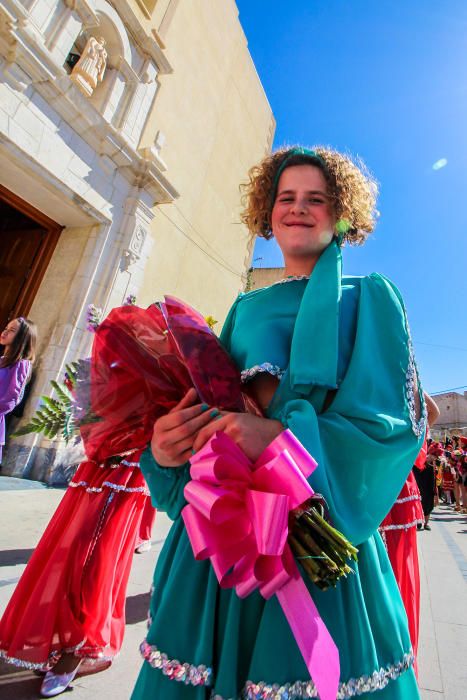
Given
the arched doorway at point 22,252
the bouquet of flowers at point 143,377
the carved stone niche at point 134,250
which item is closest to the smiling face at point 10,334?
the arched doorway at point 22,252

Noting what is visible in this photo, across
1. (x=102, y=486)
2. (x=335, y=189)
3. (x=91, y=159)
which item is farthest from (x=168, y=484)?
(x=91, y=159)

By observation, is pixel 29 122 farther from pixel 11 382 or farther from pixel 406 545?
pixel 406 545

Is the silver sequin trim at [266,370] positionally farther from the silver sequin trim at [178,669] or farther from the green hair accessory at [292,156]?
the green hair accessory at [292,156]

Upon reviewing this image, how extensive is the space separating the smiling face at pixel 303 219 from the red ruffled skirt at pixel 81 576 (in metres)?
1.24

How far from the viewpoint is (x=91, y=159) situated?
5.60m

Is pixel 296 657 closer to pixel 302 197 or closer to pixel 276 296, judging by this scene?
pixel 276 296

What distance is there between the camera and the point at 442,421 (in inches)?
1151

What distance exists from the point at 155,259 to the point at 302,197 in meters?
6.97

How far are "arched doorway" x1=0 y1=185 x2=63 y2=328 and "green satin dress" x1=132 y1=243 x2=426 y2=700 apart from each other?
5.91 m

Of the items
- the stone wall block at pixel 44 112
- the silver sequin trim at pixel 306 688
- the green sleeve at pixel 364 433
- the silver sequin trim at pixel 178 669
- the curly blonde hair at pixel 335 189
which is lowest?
the silver sequin trim at pixel 178 669

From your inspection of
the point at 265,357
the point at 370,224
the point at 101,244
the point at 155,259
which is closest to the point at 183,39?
the point at 155,259

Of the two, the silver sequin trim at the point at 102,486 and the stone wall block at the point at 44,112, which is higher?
the stone wall block at the point at 44,112

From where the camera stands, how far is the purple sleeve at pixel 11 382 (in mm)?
3770

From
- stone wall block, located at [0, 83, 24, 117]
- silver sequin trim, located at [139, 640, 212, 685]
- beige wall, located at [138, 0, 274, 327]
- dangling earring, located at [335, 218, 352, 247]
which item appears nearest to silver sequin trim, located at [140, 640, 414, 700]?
silver sequin trim, located at [139, 640, 212, 685]
